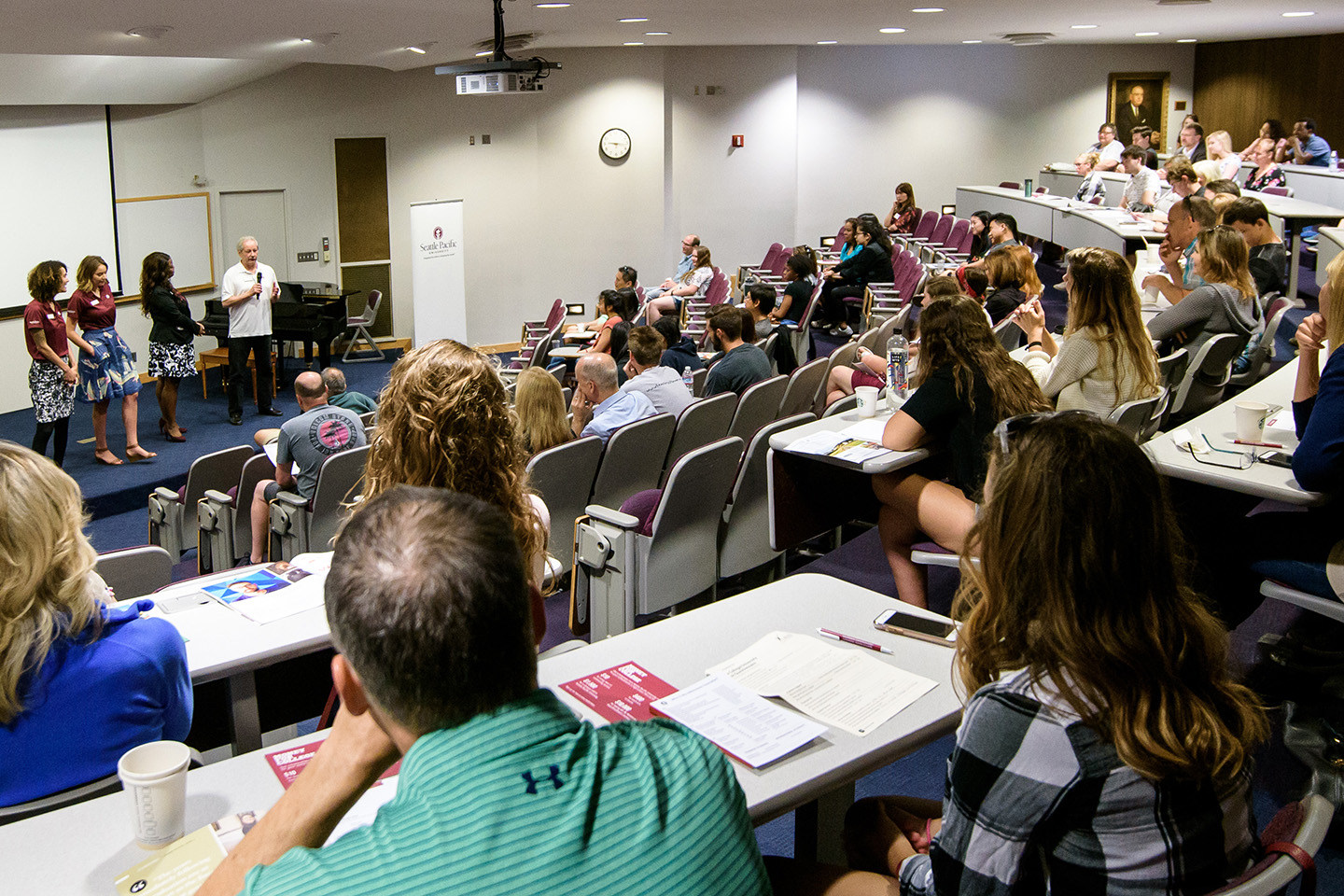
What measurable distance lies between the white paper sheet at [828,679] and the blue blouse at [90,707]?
3.44 ft

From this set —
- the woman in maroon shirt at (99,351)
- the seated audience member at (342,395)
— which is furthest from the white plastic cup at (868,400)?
the woman in maroon shirt at (99,351)

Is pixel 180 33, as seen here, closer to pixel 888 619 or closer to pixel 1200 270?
pixel 1200 270

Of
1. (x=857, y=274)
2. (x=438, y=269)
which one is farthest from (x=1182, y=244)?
(x=438, y=269)

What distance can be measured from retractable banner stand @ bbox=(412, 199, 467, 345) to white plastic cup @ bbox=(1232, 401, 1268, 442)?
8517 millimetres

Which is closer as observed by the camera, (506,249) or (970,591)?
(970,591)

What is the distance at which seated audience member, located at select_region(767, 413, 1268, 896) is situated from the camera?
1.49 metres

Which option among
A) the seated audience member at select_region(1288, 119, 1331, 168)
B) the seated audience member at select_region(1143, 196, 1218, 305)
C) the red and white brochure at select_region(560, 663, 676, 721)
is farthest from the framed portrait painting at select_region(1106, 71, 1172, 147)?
the red and white brochure at select_region(560, 663, 676, 721)

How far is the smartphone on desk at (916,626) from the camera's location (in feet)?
7.55

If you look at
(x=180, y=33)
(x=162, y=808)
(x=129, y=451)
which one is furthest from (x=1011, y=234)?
(x=162, y=808)

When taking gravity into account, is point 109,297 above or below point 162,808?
above

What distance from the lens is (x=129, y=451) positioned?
805 centimetres

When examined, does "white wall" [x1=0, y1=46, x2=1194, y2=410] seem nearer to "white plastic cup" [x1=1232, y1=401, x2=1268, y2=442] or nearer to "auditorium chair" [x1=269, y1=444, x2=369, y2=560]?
"auditorium chair" [x1=269, y1=444, x2=369, y2=560]

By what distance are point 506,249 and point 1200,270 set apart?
938 centimetres

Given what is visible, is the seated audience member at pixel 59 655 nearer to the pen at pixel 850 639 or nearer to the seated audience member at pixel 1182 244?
the pen at pixel 850 639
